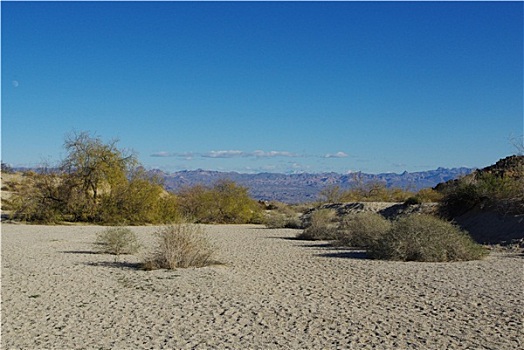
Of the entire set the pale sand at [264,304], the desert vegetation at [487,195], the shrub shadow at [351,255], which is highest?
the desert vegetation at [487,195]

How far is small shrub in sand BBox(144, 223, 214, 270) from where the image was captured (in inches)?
594

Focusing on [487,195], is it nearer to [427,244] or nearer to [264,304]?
[427,244]

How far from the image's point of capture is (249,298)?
11203 mm

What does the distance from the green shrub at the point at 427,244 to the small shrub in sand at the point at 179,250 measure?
246 inches

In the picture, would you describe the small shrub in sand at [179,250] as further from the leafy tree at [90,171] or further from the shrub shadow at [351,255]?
the leafy tree at [90,171]

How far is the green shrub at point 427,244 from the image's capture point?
16.5 m

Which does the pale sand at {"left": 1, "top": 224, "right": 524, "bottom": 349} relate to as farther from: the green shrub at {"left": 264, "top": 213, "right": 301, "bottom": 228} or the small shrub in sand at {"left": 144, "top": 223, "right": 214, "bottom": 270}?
the green shrub at {"left": 264, "top": 213, "right": 301, "bottom": 228}

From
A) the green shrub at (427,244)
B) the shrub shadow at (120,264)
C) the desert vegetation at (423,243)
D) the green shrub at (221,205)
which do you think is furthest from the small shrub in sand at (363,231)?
the green shrub at (221,205)

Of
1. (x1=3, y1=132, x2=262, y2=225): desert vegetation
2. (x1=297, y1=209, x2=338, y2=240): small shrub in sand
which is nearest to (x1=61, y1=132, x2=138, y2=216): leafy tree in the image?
(x1=3, y1=132, x2=262, y2=225): desert vegetation

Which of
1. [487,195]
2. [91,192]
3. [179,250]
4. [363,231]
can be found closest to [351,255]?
[363,231]

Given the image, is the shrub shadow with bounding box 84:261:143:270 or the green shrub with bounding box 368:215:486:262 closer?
the shrub shadow with bounding box 84:261:143:270

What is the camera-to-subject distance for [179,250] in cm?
1524

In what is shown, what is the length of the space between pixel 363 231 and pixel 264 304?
11144mm

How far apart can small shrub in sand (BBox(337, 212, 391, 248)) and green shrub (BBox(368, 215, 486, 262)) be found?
56.3 inches
